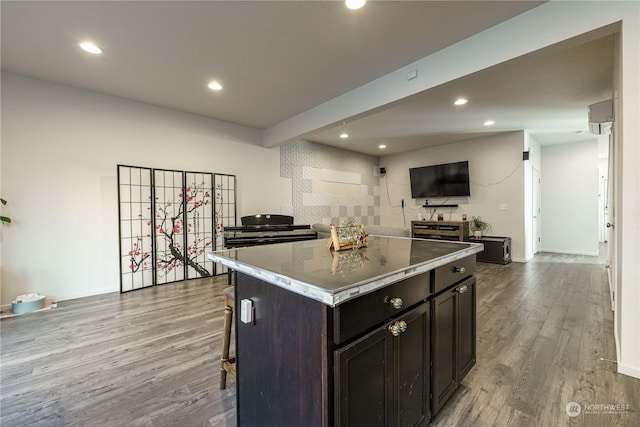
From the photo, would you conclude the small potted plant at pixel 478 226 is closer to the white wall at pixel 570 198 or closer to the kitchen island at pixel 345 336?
the white wall at pixel 570 198

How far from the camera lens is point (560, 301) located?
304 cm

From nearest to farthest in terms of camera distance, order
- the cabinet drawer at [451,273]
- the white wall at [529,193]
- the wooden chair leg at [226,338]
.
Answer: the cabinet drawer at [451,273]
the wooden chair leg at [226,338]
the white wall at [529,193]

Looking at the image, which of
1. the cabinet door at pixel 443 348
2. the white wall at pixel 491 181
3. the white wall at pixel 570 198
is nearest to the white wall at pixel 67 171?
the cabinet door at pixel 443 348

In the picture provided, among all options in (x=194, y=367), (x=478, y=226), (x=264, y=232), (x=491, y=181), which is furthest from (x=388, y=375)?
(x=491, y=181)

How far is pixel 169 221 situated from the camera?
159 inches

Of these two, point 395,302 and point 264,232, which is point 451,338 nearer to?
point 395,302

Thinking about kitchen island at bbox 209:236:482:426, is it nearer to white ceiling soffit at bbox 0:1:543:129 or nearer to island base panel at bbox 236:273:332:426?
island base panel at bbox 236:273:332:426

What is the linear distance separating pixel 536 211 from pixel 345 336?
725 cm

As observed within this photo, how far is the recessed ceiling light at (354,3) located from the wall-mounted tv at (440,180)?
4.98 metres

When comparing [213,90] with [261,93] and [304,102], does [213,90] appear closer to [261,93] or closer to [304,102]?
[261,93]

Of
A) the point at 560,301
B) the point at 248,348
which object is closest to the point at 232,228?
the point at 248,348

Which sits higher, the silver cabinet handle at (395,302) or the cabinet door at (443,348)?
the silver cabinet handle at (395,302)

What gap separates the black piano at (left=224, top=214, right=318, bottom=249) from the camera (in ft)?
12.8

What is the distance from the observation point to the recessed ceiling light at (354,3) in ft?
6.35
